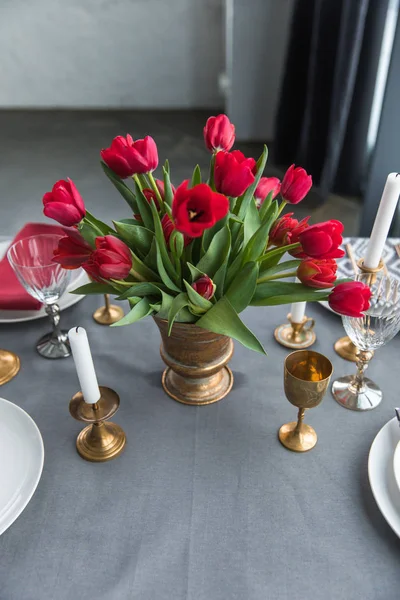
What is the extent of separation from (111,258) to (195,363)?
0.22 metres

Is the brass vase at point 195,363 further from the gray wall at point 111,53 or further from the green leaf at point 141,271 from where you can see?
the gray wall at point 111,53

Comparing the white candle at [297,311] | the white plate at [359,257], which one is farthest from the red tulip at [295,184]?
the white plate at [359,257]

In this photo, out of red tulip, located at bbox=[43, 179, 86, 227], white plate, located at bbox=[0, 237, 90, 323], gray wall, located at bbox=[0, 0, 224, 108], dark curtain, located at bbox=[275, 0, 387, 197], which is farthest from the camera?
A: gray wall, located at bbox=[0, 0, 224, 108]

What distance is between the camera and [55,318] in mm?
837

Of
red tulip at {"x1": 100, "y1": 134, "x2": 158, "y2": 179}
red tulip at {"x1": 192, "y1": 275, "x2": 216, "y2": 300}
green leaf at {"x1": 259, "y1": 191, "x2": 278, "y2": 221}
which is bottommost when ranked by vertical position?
red tulip at {"x1": 192, "y1": 275, "x2": 216, "y2": 300}

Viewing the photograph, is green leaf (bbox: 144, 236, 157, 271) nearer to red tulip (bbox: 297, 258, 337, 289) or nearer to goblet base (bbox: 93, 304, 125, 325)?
red tulip (bbox: 297, 258, 337, 289)

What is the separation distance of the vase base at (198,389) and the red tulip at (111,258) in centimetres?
26

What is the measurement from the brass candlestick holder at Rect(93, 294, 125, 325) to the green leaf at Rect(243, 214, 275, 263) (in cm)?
33

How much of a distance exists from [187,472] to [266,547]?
5.3 inches

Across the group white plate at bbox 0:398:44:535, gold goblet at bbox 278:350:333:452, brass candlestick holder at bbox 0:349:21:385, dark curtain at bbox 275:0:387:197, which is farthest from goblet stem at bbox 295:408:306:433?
dark curtain at bbox 275:0:387:197

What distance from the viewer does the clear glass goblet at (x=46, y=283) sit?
2.55 feet

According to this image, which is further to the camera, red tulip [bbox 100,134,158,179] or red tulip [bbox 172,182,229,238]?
red tulip [bbox 100,134,158,179]

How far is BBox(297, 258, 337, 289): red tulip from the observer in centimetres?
60

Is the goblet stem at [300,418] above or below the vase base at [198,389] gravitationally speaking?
above
